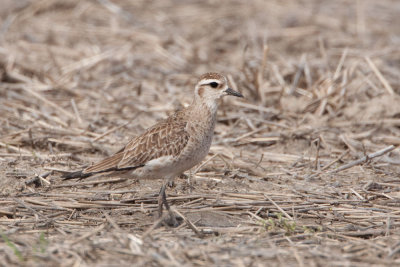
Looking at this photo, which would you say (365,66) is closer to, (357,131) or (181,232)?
(357,131)

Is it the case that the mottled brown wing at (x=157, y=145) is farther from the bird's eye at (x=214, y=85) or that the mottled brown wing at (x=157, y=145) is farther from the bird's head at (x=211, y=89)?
the bird's eye at (x=214, y=85)

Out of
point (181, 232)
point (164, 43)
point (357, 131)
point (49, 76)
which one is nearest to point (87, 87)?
point (49, 76)

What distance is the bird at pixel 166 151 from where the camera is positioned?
6.63m

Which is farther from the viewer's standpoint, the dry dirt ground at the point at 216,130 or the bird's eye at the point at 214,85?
the bird's eye at the point at 214,85

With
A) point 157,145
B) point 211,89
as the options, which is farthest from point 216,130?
point 157,145

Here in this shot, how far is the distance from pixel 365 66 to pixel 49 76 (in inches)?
230

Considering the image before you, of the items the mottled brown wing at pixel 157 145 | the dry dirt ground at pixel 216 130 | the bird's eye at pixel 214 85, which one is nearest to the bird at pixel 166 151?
the mottled brown wing at pixel 157 145

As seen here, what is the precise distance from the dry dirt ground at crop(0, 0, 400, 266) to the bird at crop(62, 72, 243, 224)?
1.31ft

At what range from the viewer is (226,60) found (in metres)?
12.4

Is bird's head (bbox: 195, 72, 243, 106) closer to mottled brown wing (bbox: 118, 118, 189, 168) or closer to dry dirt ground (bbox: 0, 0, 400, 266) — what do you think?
mottled brown wing (bbox: 118, 118, 189, 168)

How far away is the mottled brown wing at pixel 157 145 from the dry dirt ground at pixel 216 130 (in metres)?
0.55

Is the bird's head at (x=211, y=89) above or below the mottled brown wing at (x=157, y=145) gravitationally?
above

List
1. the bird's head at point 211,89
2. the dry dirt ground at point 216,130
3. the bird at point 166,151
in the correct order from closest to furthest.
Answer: the dry dirt ground at point 216,130 → the bird at point 166,151 → the bird's head at point 211,89

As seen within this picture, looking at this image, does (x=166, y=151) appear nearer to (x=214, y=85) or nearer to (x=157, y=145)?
(x=157, y=145)
